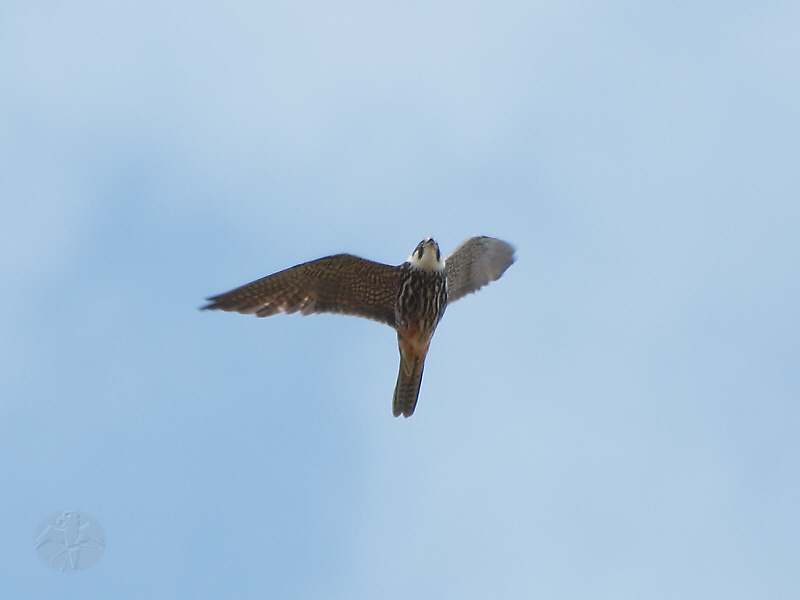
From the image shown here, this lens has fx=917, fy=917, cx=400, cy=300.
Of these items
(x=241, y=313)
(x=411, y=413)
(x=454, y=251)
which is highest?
(x=454, y=251)

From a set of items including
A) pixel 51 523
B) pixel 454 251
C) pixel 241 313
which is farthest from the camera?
pixel 454 251

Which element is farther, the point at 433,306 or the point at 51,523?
the point at 433,306

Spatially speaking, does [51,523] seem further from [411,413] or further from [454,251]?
[454,251]

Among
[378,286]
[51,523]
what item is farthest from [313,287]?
[51,523]

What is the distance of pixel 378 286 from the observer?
35.0 ft

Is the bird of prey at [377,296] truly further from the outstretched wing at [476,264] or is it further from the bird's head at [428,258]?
the outstretched wing at [476,264]

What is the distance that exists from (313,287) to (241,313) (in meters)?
0.89

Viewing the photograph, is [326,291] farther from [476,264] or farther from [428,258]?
[476,264]

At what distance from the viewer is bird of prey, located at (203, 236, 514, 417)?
10.2 m

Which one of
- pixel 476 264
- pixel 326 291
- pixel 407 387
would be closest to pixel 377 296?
pixel 326 291

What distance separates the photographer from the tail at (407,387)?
10.4m

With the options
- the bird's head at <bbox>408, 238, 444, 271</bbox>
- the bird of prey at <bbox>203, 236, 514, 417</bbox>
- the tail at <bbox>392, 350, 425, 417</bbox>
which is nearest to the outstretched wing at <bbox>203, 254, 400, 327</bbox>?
the bird of prey at <bbox>203, 236, 514, 417</bbox>

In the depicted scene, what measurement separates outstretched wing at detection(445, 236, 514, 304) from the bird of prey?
60 cm

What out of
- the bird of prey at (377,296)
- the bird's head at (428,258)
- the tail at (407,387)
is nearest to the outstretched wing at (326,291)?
the bird of prey at (377,296)
